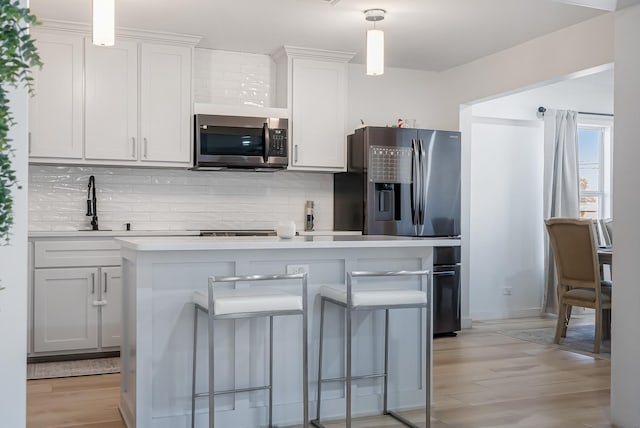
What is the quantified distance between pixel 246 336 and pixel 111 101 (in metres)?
2.58

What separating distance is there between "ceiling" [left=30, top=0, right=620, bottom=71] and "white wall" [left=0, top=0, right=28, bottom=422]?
2679 mm

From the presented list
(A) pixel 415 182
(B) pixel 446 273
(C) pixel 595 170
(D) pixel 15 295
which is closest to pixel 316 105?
(A) pixel 415 182

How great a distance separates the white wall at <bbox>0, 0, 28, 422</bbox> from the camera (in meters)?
1.81

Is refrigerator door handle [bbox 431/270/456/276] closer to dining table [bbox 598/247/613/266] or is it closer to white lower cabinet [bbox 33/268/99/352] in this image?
dining table [bbox 598/247/613/266]

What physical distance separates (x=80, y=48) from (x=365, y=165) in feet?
7.99

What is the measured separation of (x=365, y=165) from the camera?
538 centimetres

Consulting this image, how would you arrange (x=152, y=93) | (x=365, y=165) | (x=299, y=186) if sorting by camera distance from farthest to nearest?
(x=299, y=186)
(x=365, y=165)
(x=152, y=93)

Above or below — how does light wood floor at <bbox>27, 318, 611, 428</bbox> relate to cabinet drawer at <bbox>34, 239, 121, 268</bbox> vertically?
below

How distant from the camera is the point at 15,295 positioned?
1.83 meters

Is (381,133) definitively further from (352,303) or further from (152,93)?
(352,303)

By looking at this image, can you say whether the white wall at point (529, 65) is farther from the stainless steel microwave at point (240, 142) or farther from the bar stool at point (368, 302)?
the bar stool at point (368, 302)

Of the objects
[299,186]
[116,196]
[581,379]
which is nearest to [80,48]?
[116,196]

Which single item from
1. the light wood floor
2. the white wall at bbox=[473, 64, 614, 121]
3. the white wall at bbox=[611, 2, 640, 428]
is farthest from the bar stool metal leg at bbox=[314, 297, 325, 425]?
the white wall at bbox=[473, 64, 614, 121]

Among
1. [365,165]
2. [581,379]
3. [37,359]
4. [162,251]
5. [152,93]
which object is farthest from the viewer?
[365,165]
